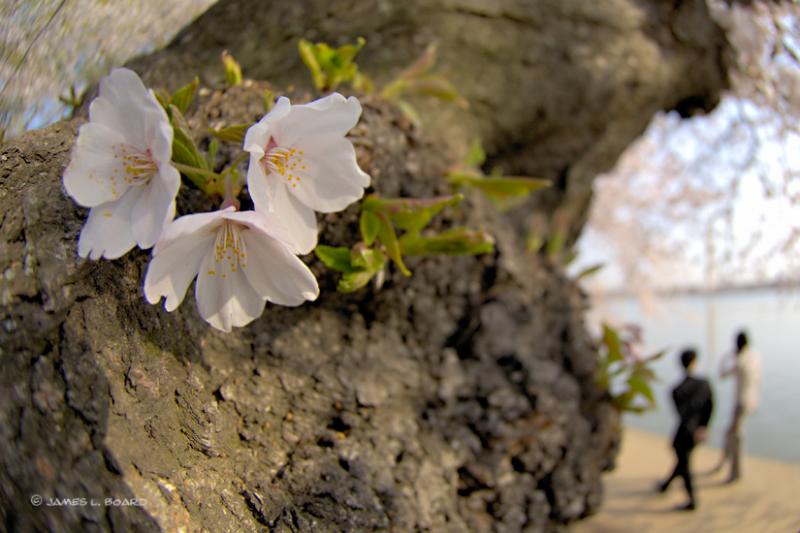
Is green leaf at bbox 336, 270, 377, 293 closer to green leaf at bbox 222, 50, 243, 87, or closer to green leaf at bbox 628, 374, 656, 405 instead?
green leaf at bbox 222, 50, 243, 87

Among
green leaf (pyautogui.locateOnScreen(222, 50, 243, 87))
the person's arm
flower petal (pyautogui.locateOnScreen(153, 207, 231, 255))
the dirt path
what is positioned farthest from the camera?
the person's arm

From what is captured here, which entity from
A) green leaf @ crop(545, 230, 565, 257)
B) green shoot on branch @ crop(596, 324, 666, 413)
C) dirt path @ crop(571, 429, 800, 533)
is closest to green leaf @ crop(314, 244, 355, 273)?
green shoot on branch @ crop(596, 324, 666, 413)

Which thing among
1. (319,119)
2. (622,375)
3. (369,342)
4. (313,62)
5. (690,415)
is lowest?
(690,415)

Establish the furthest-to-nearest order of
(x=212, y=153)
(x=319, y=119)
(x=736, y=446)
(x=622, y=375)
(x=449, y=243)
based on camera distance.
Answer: (x=736, y=446)
(x=622, y=375)
(x=449, y=243)
(x=212, y=153)
(x=319, y=119)

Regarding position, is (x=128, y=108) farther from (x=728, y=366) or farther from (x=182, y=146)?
(x=728, y=366)

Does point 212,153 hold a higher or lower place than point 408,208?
higher

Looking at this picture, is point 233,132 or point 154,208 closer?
point 154,208

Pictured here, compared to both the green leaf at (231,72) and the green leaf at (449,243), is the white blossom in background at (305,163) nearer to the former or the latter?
the green leaf at (449,243)

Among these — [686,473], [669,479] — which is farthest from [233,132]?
[669,479]
